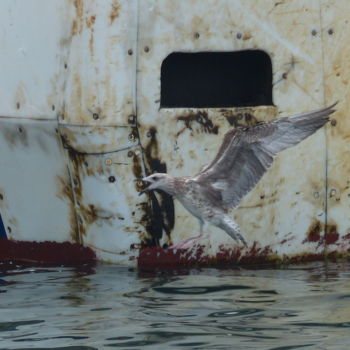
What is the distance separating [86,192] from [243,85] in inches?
49.7

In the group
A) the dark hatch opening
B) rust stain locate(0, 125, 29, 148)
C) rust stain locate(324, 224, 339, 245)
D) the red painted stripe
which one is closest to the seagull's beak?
the red painted stripe

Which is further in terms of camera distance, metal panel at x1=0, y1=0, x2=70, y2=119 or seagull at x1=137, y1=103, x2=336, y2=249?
metal panel at x1=0, y1=0, x2=70, y2=119

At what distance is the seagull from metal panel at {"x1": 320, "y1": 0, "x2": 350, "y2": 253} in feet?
1.02

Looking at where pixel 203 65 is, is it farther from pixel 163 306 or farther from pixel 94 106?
pixel 163 306

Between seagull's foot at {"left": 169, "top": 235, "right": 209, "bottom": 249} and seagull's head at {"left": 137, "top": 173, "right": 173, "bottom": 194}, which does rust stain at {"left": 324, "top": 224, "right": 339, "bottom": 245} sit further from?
seagull's head at {"left": 137, "top": 173, "right": 173, "bottom": 194}

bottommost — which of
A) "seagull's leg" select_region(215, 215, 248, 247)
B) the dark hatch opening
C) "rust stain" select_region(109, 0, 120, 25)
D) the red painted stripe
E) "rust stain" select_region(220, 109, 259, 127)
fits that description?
the red painted stripe

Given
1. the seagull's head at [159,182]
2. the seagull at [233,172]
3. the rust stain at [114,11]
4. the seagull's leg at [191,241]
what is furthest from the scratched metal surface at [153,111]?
the seagull's head at [159,182]

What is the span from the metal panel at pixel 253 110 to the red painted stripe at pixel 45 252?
582mm

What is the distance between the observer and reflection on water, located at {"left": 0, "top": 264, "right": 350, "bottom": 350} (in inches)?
278

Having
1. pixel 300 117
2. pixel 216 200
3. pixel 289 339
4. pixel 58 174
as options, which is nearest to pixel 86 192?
pixel 58 174

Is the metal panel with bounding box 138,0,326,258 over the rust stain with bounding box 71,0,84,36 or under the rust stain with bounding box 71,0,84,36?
under

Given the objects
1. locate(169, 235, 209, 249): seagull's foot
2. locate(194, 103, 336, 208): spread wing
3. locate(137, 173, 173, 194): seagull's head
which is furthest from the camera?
locate(169, 235, 209, 249): seagull's foot

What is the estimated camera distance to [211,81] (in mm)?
9328

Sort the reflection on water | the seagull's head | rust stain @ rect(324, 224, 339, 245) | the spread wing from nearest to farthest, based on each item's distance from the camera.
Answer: the reflection on water → the spread wing → the seagull's head → rust stain @ rect(324, 224, 339, 245)
